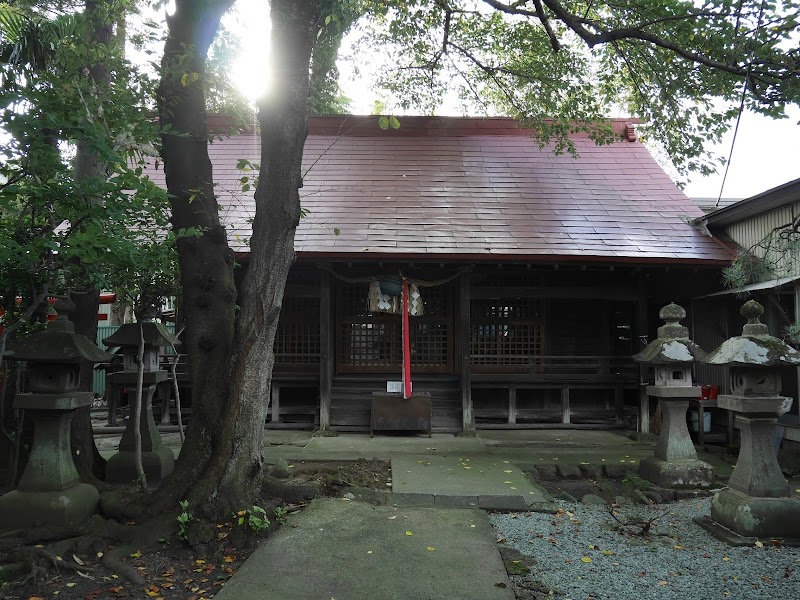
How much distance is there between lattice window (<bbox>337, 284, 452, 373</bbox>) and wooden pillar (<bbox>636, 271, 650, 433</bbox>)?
3.51m

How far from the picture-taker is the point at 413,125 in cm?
1332

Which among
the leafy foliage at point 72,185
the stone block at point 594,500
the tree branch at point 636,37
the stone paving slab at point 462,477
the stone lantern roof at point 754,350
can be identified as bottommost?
the stone block at point 594,500

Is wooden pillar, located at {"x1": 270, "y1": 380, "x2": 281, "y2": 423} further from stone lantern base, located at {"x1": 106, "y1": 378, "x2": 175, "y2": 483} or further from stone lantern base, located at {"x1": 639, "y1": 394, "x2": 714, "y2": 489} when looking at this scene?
stone lantern base, located at {"x1": 639, "y1": 394, "x2": 714, "y2": 489}

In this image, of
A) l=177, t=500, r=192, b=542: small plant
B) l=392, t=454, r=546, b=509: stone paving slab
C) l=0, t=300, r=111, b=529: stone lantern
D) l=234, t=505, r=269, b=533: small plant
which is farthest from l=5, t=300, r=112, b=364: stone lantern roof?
l=392, t=454, r=546, b=509: stone paving slab

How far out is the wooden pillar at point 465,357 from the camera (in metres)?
9.62

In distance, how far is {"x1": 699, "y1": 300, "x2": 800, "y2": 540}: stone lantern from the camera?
192 inches

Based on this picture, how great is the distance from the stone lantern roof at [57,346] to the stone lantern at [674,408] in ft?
20.6

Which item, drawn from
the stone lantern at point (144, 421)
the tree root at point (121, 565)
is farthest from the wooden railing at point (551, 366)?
the tree root at point (121, 565)

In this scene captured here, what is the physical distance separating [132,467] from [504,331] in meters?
7.03

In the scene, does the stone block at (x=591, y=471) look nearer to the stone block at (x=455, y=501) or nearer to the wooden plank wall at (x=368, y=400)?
the stone block at (x=455, y=501)

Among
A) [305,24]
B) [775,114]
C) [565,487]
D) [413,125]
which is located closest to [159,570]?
[565,487]

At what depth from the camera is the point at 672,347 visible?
6.71m

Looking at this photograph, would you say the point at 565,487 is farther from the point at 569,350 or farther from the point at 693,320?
the point at 693,320

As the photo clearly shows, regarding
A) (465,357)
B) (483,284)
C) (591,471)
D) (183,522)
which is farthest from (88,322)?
(483,284)
